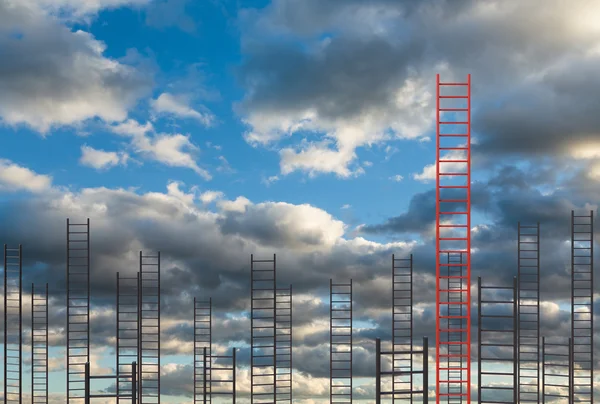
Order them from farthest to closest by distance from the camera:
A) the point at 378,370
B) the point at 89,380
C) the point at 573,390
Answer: the point at 573,390 → the point at 89,380 → the point at 378,370

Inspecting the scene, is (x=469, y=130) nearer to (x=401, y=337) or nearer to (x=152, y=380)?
(x=401, y=337)

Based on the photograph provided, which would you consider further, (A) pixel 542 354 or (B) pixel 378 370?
(A) pixel 542 354

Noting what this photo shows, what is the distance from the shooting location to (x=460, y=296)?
14.4 m

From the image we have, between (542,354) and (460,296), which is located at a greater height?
(460,296)

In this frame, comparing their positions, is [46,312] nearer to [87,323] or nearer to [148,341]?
[87,323]

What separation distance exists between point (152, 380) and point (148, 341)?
3.77 feet

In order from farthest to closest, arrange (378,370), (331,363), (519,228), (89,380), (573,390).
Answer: (331,363), (519,228), (573,390), (89,380), (378,370)

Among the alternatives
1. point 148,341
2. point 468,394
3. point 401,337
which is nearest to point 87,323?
point 148,341

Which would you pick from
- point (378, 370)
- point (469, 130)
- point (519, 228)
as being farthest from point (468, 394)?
point (519, 228)

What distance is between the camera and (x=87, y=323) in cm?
2022

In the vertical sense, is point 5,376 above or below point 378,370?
below

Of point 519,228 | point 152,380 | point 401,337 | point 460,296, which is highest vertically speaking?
point 519,228

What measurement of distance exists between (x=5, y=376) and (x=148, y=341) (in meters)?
4.28

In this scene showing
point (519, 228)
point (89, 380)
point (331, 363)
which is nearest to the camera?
point (89, 380)
